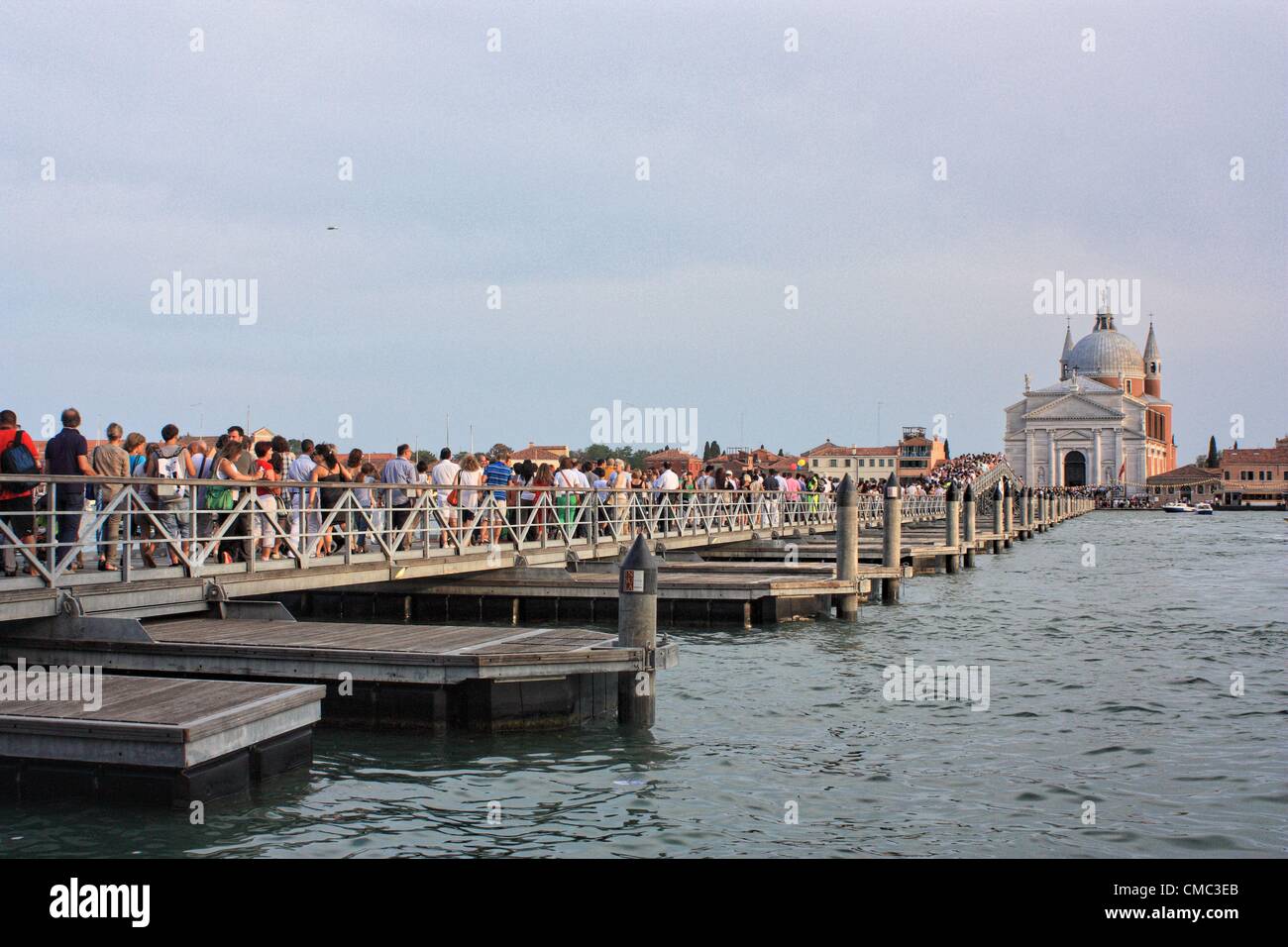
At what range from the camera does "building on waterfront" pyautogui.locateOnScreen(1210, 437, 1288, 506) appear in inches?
6363

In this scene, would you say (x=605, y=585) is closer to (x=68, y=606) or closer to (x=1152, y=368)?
(x=68, y=606)

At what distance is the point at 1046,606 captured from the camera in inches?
1016

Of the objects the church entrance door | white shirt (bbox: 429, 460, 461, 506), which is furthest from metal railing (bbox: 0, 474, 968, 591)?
the church entrance door

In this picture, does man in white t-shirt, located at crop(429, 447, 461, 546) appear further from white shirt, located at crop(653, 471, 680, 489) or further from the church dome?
the church dome

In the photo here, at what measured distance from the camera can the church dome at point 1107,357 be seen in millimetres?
172625

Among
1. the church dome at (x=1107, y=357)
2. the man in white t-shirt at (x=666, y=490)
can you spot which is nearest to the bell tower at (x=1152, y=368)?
the church dome at (x=1107, y=357)

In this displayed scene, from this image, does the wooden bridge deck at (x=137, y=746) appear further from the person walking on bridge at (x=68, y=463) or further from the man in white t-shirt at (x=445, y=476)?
the man in white t-shirt at (x=445, y=476)

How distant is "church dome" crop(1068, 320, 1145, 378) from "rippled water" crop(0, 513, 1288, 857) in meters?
165

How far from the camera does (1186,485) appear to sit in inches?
6225

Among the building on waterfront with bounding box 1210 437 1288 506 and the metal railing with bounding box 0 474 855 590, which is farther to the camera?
the building on waterfront with bounding box 1210 437 1288 506

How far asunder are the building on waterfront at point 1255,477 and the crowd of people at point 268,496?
151250 millimetres

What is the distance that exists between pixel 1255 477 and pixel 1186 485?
11.6 metres

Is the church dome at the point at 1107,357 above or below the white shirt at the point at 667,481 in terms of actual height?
above
